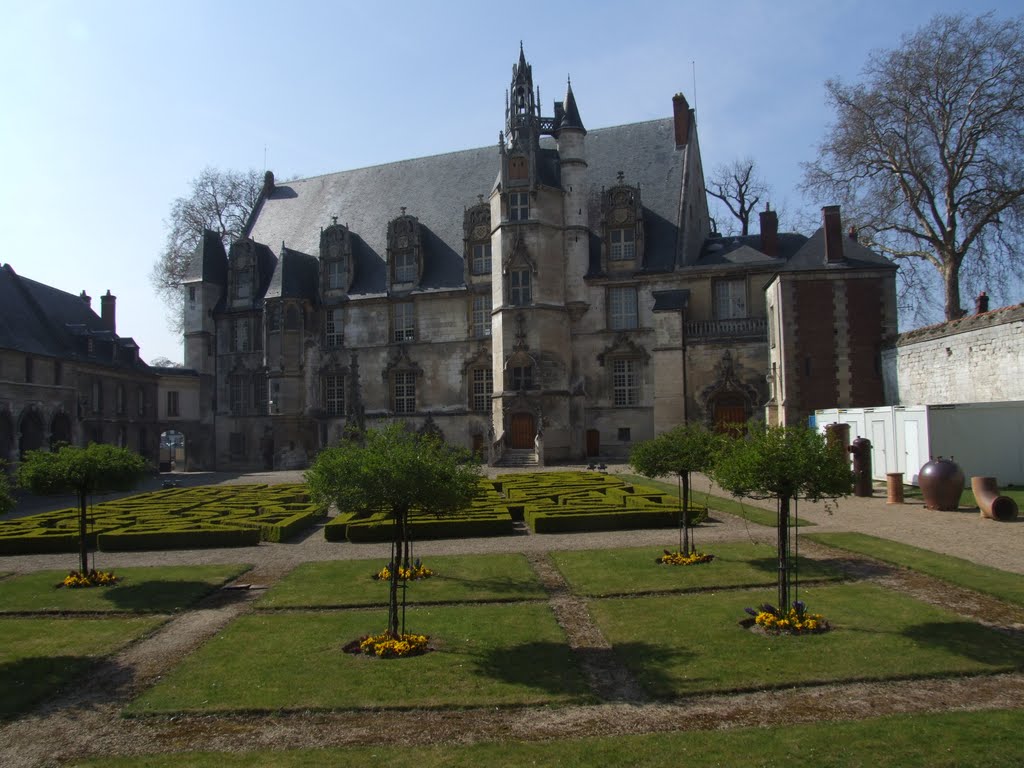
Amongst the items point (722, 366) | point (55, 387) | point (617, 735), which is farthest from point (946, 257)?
point (55, 387)

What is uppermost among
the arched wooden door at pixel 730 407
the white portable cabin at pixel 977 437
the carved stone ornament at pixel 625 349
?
the carved stone ornament at pixel 625 349

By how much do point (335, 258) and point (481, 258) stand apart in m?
9.11

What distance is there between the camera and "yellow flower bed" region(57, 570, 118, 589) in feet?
43.9

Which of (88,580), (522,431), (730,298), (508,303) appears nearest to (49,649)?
(88,580)

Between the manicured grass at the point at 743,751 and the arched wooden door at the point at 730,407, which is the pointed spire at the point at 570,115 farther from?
the manicured grass at the point at 743,751

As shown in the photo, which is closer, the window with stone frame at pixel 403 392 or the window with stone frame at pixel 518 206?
the window with stone frame at pixel 518 206

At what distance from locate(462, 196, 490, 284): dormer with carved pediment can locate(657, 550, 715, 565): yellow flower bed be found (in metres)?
28.7

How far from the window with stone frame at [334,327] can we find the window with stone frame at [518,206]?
1219 cm

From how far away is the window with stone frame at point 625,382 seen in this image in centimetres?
3816

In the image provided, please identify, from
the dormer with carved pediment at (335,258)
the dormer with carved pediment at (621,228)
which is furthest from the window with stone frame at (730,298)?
the dormer with carved pediment at (335,258)

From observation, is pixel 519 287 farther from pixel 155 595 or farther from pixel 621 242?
pixel 155 595

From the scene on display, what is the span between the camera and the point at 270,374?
43281mm

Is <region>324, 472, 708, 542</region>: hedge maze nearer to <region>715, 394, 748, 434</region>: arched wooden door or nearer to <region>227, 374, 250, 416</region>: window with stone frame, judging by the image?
<region>715, 394, 748, 434</region>: arched wooden door

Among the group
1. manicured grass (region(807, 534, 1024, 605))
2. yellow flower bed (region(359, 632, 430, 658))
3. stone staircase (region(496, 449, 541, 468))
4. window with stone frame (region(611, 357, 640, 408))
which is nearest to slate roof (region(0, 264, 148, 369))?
stone staircase (region(496, 449, 541, 468))
